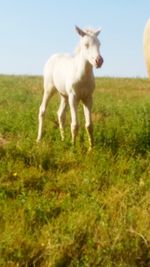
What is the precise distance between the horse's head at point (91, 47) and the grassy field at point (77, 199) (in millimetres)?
1320

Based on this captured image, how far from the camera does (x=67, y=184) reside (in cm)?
690

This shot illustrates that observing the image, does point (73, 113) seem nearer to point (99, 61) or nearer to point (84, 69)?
point (84, 69)

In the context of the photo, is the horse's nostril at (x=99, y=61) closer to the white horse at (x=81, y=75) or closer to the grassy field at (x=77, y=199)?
the white horse at (x=81, y=75)

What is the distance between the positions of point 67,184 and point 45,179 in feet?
1.17

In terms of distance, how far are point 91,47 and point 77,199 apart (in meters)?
2.95

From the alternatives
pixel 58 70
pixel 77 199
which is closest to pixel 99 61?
pixel 58 70

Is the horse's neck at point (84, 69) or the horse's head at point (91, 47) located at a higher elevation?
the horse's head at point (91, 47)

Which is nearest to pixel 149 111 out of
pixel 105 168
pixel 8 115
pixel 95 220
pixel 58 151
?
pixel 8 115

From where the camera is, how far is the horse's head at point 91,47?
26.3 feet

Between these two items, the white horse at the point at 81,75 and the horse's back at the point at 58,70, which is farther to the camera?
the horse's back at the point at 58,70

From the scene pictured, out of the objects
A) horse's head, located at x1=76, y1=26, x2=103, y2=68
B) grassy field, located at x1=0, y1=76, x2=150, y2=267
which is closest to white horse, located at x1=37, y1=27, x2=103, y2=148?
horse's head, located at x1=76, y1=26, x2=103, y2=68

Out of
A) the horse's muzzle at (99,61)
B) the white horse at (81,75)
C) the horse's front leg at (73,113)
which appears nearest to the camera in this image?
the horse's muzzle at (99,61)

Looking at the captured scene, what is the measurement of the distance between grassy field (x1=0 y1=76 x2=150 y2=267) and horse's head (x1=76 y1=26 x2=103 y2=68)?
52.0 inches

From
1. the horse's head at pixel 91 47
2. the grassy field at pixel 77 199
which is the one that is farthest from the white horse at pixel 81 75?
the grassy field at pixel 77 199
